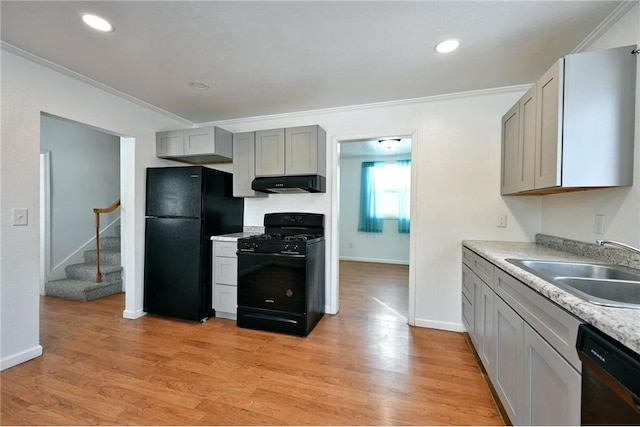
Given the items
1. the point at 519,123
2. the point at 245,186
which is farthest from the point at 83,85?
the point at 519,123

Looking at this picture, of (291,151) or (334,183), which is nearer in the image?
(291,151)

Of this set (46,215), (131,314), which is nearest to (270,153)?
(131,314)

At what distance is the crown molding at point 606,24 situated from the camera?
1478mm

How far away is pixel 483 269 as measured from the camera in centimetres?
192

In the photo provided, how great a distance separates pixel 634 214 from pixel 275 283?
2.58 meters

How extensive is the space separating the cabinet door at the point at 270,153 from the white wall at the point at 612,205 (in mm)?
2533

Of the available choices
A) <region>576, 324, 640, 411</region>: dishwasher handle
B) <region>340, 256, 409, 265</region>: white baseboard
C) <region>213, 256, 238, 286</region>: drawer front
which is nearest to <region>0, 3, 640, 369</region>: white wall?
<region>213, 256, 238, 286</region>: drawer front

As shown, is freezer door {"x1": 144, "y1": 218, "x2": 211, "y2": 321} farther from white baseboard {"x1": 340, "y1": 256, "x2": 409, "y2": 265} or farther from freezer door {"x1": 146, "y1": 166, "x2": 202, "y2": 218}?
white baseboard {"x1": 340, "y1": 256, "x2": 409, "y2": 265}

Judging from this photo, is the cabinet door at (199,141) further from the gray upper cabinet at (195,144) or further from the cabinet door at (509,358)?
the cabinet door at (509,358)

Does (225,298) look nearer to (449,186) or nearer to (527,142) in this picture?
(449,186)

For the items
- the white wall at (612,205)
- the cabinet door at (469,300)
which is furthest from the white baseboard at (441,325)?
the white wall at (612,205)

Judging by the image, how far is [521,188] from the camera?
2.02m

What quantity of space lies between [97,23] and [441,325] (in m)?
3.74

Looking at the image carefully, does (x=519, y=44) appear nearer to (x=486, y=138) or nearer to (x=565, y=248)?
(x=486, y=138)
